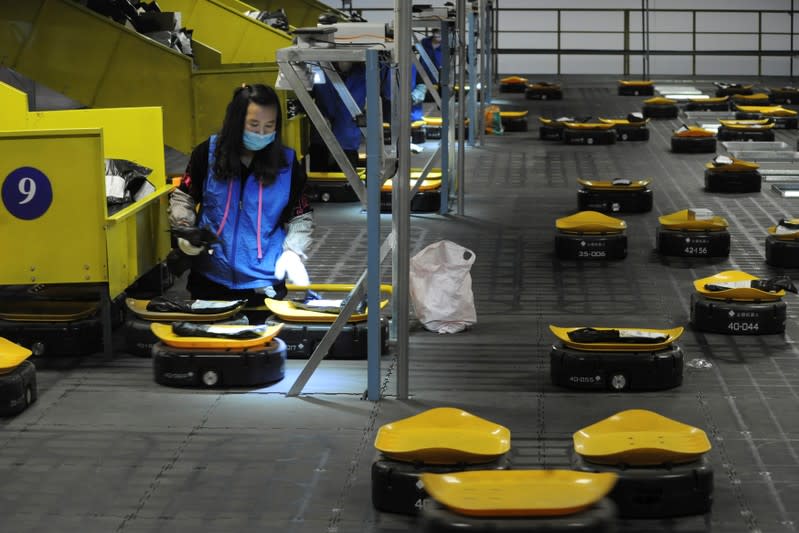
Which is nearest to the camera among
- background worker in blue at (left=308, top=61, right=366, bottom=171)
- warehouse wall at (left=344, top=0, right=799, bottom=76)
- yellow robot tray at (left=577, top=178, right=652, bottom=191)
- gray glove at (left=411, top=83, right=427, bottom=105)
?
yellow robot tray at (left=577, top=178, right=652, bottom=191)

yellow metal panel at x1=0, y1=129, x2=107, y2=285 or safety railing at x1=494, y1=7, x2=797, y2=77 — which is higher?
safety railing at x1=494, y1=7, x2=797, y2=77

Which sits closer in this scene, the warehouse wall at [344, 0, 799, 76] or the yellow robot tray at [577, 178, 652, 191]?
the yellow robot tray at [577, 178, 652, 191]

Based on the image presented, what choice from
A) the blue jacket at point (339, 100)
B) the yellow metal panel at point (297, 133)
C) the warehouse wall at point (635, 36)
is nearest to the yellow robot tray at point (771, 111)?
the blue jacket at point (339, 100)

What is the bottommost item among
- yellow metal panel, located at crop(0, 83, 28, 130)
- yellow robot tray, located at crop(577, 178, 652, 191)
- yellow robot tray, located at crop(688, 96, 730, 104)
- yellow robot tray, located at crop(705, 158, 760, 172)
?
yellow robot tray, located at crop(577, 178, 652, 191)

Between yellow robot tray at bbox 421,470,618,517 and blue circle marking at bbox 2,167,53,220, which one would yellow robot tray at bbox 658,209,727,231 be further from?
yellow robot tray at bbox 421,470,618,517

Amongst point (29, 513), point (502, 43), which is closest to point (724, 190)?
point (29, 513)

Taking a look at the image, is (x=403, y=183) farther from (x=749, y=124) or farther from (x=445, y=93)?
(x=749, y=124)

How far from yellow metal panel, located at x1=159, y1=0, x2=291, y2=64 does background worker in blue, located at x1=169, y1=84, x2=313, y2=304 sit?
9.89 metres

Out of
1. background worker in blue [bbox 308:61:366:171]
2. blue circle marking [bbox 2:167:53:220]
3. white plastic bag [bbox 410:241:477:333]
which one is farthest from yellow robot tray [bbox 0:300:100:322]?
background worker in blue [bbox 308:61:366:171]

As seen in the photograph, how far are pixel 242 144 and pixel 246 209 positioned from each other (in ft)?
1.34

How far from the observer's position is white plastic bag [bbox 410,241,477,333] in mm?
8664

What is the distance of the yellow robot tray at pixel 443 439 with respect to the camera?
550cm

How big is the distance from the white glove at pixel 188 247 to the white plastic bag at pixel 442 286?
1410 mm

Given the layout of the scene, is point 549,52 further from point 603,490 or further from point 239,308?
point 603,490
